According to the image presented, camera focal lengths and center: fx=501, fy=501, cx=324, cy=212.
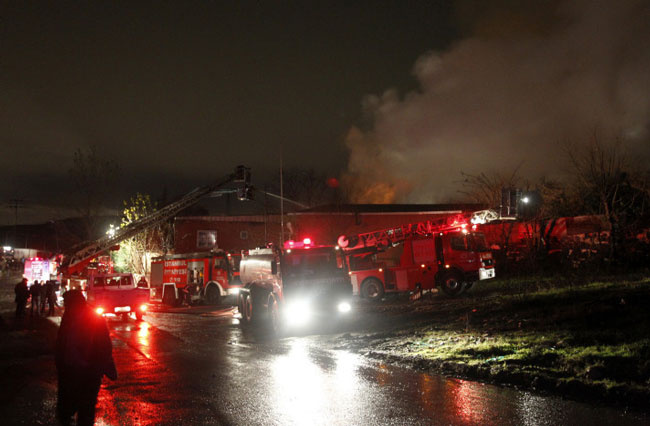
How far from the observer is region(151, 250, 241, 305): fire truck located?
24.9 metres

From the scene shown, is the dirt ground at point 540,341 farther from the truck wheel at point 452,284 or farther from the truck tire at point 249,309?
the truck tire at point 249,309

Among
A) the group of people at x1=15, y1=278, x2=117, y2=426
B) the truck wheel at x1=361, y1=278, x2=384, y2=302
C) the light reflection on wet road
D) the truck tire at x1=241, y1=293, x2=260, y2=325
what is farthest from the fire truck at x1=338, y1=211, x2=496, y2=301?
the group of people at x1=15, y1=278, x2=117, y2=426

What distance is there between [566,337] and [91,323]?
8676 millimetres

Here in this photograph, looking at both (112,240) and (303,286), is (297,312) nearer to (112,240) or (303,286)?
(303,286)

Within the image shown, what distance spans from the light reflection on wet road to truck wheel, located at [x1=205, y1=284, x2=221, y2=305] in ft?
45.4

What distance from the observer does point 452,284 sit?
19.6 metres

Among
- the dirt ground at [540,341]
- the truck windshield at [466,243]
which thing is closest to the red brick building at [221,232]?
the truck windshield at [466,243]

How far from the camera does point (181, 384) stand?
27.7ft

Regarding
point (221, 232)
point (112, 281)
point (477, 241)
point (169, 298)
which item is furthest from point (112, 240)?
point (477, 241)

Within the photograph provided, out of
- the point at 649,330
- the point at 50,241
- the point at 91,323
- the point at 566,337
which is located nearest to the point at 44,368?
the point at 91,323

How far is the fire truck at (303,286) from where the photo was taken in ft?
49.7

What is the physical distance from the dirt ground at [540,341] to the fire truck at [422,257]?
120 inches

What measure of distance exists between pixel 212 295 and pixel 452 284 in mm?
12537

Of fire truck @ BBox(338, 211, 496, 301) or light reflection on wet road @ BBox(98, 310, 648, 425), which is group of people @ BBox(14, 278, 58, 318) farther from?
fire truck @ BBox(338, 211, 496, 301)
